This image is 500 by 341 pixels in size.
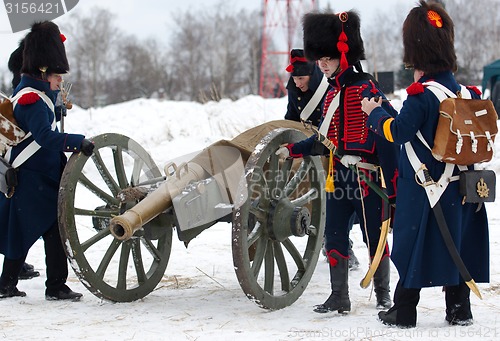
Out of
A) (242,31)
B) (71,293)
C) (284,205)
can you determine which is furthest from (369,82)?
(242,31)

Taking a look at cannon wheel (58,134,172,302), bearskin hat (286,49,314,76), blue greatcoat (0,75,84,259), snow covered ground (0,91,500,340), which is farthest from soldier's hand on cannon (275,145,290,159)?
blue greatcoat (0,75,84,259)

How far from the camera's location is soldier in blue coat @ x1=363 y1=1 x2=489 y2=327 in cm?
430

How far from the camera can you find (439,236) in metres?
4.34

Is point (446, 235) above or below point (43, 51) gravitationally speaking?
below

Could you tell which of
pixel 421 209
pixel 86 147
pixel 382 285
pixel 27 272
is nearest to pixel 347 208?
pixel 382 285

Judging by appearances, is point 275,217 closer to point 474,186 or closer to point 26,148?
point 474,186

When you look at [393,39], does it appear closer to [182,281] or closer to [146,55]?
[146,55]

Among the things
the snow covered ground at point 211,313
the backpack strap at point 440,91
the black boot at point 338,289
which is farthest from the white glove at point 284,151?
the backpack strap at point 440,91

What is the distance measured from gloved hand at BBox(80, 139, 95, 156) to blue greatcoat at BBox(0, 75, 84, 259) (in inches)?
10.4

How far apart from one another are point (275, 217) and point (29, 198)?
1.62m

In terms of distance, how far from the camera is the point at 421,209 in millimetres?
4367

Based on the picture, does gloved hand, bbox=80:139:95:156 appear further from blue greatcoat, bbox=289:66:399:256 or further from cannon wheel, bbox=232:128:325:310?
blue greatcoat, bbox=289:66:399:256

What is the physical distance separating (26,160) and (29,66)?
621mm

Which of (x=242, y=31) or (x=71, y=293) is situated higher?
(x=242, y=31)
